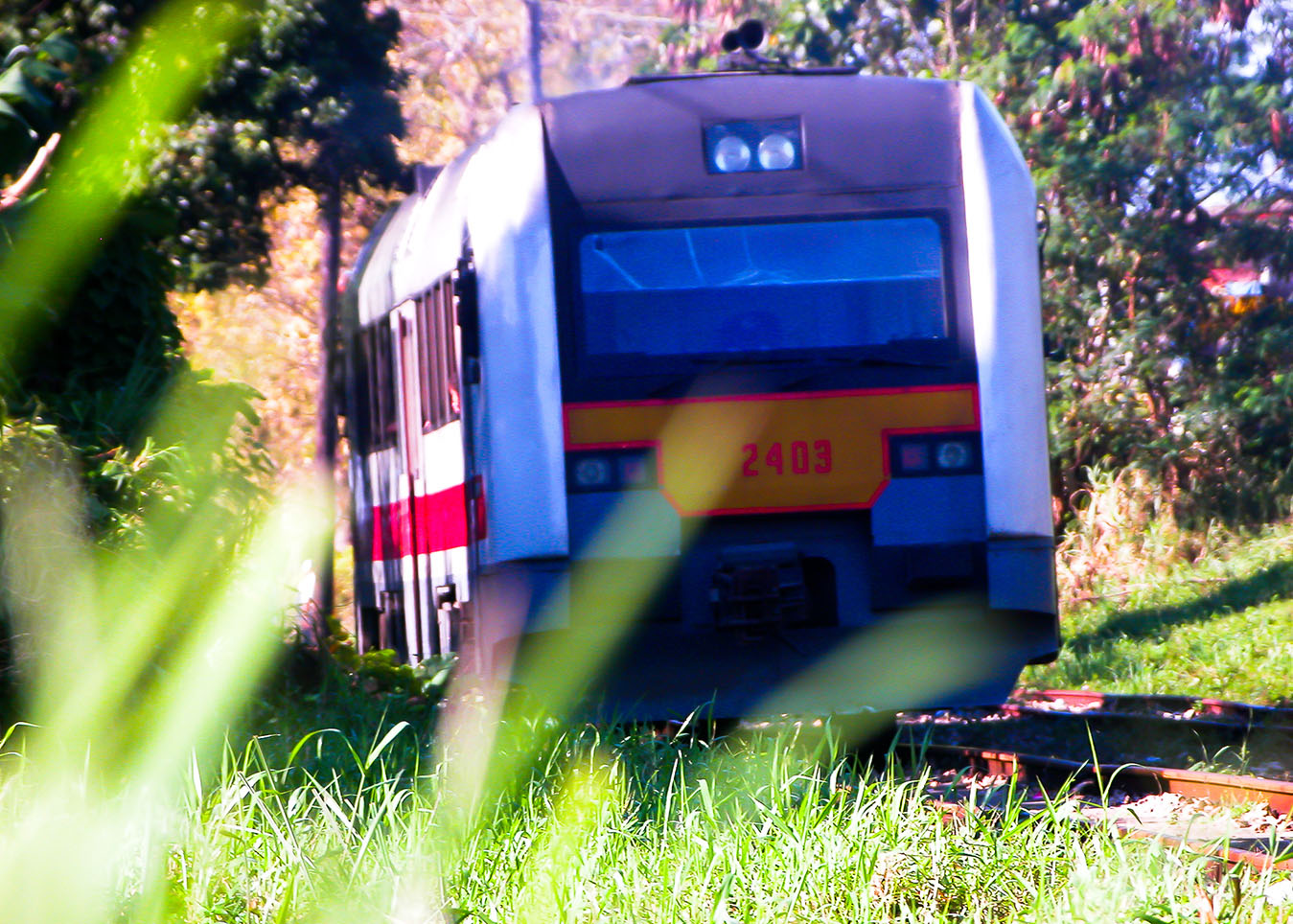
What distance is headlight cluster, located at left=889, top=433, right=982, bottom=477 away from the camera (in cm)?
732

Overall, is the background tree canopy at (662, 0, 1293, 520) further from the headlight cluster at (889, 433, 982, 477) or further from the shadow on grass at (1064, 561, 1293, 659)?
the headlight cluster at (889, 433, 982, 477)

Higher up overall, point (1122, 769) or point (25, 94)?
point (25, 94)

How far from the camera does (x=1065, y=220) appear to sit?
1753 centimetres

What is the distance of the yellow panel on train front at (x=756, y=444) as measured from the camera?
23.7ft

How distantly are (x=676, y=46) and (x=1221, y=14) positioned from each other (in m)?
7.46

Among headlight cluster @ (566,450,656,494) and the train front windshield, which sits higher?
the train front windshield

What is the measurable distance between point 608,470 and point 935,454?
147 cm

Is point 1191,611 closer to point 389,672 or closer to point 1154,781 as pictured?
point 1154,781

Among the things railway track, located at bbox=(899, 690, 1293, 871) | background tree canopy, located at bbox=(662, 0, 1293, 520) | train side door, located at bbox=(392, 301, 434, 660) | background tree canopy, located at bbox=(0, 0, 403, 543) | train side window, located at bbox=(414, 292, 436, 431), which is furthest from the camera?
background tree canopy, located at bbox=(662, 0, 1293, 520)

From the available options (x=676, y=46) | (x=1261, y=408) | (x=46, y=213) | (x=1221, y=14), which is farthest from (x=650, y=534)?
(x=676, y=46)

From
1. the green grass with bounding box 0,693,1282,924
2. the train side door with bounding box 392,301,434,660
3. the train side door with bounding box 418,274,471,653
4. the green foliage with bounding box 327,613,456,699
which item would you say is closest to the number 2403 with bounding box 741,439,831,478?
the train side door with bounding box 418,274,471,653

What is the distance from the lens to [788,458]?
23.7ft

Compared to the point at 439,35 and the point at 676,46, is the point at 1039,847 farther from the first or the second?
the point at 439,35

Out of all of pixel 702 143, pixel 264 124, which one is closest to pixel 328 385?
pixel 264 124
